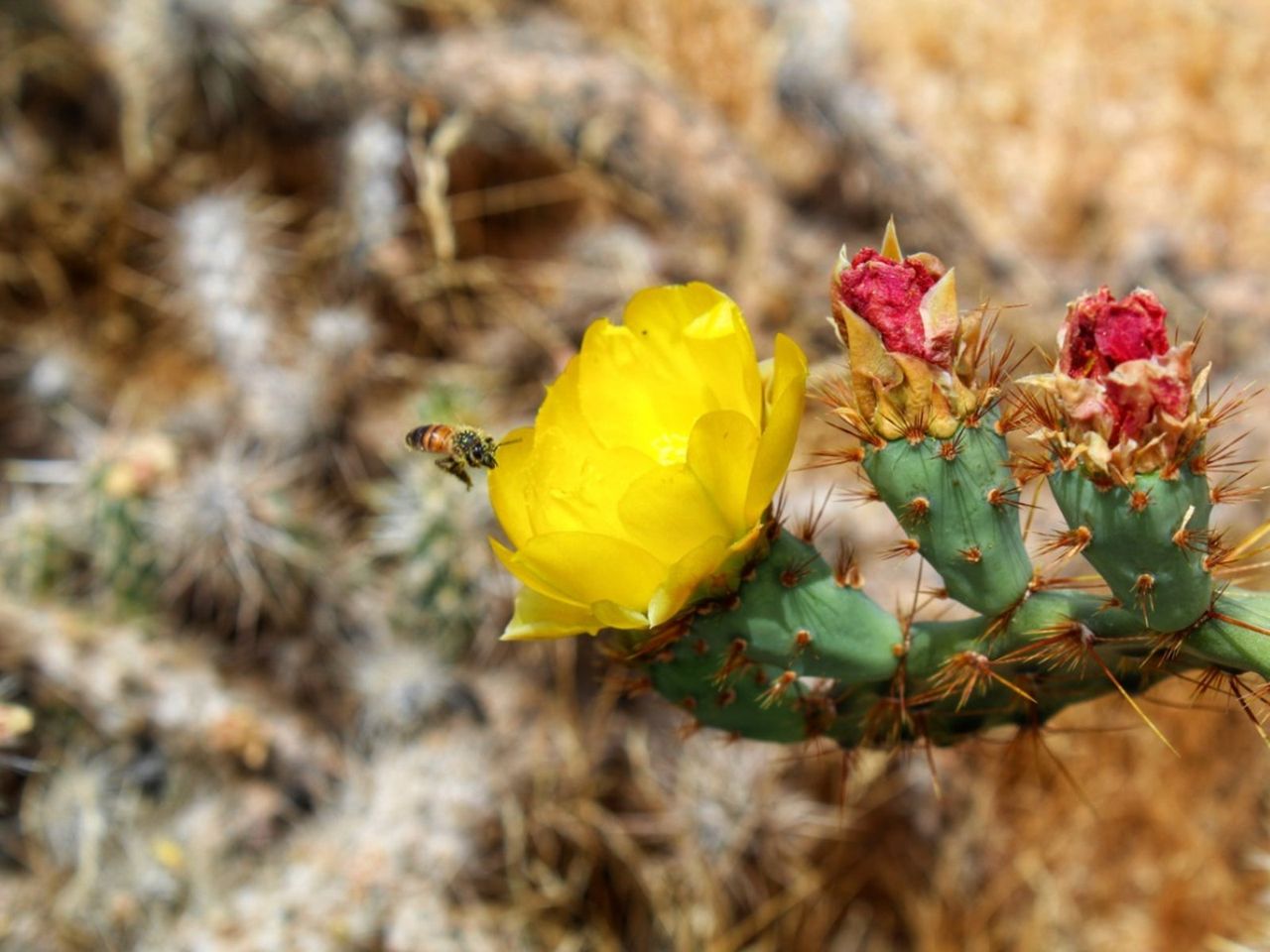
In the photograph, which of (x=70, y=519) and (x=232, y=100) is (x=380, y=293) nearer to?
(x=232, y=100)

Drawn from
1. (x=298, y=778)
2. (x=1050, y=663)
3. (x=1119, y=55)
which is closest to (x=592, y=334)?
(x=1050, y=663)

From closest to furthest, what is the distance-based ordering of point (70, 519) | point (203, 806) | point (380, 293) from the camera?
point (203, 806) < point (70, 519) < point (380, 293)

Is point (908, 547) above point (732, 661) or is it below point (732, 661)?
above

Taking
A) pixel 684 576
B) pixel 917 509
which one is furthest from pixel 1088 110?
pixel 684 576

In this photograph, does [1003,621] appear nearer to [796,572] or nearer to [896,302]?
[796,572]

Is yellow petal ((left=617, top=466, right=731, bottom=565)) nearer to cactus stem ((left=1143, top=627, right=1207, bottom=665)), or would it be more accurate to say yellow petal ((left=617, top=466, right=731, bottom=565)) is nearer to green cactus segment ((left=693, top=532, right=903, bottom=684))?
green cactus segment ((left=693, top=532, right=903, bottom=684))

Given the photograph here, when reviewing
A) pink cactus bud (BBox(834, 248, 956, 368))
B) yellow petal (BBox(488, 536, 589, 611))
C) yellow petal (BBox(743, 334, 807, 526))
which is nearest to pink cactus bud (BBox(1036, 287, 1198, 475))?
pink cactus bud (BBox(834, 248, 956, 368))

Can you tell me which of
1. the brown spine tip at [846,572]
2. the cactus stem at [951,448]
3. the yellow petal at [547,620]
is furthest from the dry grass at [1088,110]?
the yellow petal at [547,620]
